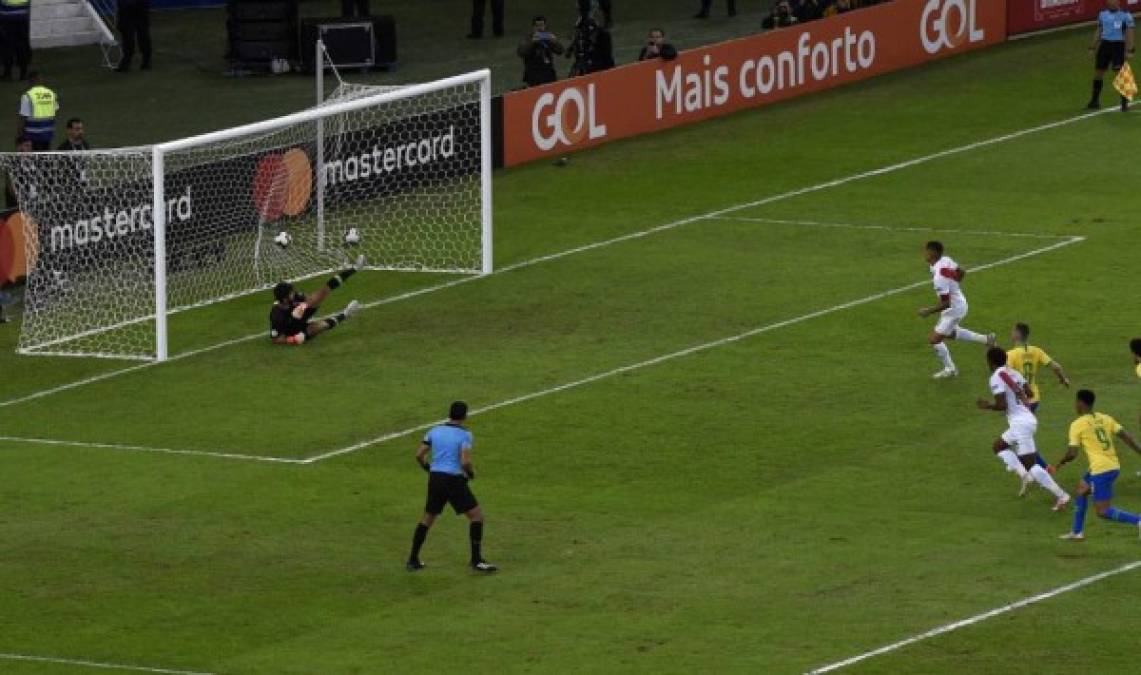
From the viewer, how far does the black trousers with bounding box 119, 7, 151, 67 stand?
58750 mm

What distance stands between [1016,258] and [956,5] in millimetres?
17116

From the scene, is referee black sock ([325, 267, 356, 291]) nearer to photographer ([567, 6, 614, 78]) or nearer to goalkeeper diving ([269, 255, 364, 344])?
goalkeeper diving ([269, 255, 364, 344])

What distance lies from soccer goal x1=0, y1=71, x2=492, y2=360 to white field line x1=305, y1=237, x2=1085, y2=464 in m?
5.72

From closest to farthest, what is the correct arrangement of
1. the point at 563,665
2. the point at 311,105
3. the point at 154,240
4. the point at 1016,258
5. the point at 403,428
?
1. the point at 563,665
2. the point at 403,428
3. the point at 154,240
4. the point at 1016,258
5. the point at 311,105

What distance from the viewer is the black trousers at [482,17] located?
6209 cm

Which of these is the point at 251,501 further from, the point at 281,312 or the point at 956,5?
the point at 956,5

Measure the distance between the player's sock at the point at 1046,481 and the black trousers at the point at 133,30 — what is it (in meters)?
31.6

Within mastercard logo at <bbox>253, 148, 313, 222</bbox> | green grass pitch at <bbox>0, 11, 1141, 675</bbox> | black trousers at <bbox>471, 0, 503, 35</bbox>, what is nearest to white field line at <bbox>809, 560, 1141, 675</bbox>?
green grass pitch at <bbox>0, 11, 1141, 675</bbox>

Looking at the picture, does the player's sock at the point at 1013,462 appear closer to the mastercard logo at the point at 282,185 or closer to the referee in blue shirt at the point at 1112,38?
the mastercard logo at the point at 282,185

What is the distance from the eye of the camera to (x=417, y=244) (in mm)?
45781

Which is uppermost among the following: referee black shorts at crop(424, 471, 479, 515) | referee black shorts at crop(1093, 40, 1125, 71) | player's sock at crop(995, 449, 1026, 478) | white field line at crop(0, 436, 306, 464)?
referee black shorts at crop(424, 471, 479, 515)

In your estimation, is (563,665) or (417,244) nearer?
(563,665)

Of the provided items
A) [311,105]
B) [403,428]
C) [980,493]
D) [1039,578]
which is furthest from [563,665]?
[311,105]

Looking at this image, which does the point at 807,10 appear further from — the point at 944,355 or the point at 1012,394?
the point at 1012,394
